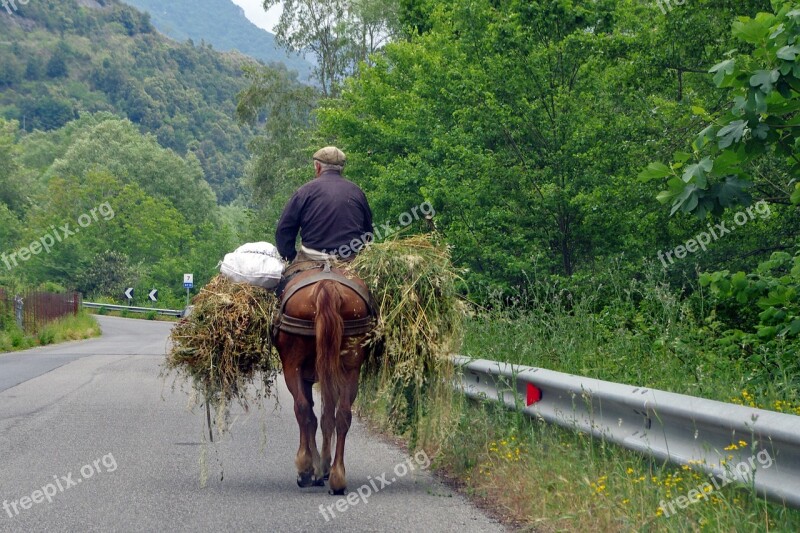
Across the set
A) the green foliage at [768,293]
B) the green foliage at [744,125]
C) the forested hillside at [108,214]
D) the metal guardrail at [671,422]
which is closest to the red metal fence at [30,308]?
the forested hillside at [108,214]

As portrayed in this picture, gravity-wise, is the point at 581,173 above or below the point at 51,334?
above

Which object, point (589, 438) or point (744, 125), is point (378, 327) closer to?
point (589, 438)

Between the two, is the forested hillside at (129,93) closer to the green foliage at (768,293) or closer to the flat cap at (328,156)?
the flat cap at (328,156)

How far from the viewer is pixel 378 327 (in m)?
7.45

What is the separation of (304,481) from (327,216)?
2.00 metres

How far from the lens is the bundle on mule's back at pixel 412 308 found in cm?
741

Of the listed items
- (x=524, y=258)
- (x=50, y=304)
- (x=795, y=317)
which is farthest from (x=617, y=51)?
(x=50, y=304)

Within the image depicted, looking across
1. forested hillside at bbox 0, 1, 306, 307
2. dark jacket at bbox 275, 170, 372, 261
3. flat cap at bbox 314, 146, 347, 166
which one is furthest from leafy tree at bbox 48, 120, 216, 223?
dark jacket at bbox 275, 170, 372, 261

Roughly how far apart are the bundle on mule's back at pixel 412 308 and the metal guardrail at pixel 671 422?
64 centimetres

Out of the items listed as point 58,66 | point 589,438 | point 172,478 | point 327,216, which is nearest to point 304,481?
point 172,478

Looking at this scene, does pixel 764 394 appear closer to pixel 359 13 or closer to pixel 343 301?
pixel 343 301

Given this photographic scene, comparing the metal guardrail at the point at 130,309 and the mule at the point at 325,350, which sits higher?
the metal guardrail at the point at 130,309

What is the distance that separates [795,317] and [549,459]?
223 cm

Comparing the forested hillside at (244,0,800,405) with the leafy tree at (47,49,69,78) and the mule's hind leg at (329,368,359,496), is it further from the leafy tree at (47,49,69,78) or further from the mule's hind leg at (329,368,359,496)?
the leafy tree at (47,49,69,78)
